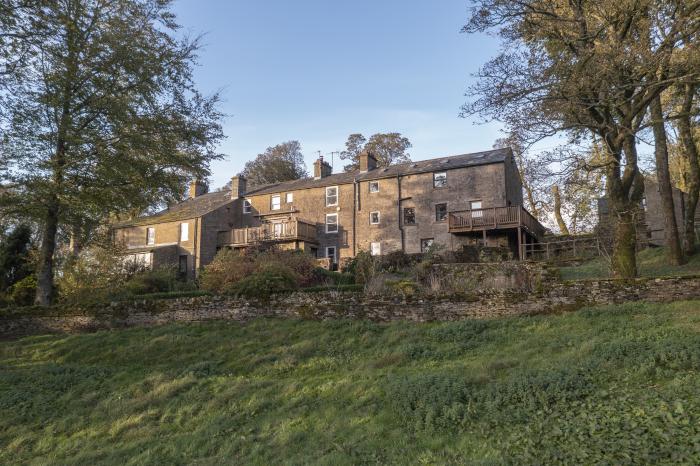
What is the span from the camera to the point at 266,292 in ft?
55.2

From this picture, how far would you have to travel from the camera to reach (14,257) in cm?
2452

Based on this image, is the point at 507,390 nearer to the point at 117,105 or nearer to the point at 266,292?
the point at 266,292

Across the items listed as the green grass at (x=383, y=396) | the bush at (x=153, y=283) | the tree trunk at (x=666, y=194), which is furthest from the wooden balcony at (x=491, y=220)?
the green grass at (x=383, y=396)

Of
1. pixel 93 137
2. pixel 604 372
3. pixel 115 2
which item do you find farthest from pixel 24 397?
pixel 115 2

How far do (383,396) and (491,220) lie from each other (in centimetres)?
2190

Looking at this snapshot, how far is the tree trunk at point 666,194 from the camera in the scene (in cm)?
1927

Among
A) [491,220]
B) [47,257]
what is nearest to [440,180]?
[491,220]

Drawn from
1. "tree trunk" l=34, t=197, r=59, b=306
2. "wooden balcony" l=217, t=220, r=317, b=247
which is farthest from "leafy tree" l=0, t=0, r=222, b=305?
"wooden balcony" l=217, t=220, r=317, b=247

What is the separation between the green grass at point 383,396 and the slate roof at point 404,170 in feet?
66.1

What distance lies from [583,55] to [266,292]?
11.6 meters

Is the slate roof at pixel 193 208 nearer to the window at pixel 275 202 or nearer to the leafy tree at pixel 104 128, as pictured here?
the window at pixel 275 202

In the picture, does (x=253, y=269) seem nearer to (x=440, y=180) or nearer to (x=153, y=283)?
(x=153, y=283)

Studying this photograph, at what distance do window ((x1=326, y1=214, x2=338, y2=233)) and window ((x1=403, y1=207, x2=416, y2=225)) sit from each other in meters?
5.06

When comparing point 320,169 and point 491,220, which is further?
point 320,169
